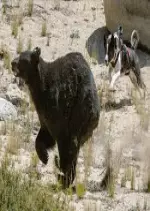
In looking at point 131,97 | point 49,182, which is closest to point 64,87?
point 49,182

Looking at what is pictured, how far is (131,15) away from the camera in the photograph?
15.8 metres

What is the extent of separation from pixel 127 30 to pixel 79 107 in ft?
26.2

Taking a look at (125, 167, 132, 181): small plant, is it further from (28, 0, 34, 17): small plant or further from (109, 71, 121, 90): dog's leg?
(28, 0, 34, 17): small plant

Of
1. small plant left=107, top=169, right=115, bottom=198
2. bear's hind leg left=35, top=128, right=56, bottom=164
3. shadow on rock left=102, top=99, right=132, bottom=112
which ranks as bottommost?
shadow on rock left=102, top=99, right=132, bottom=112

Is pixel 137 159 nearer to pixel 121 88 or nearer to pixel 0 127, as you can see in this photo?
pixel 0 127

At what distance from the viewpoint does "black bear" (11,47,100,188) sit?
816 cm

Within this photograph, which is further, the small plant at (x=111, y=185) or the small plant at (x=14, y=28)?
the small plant at (x=14, y=28)

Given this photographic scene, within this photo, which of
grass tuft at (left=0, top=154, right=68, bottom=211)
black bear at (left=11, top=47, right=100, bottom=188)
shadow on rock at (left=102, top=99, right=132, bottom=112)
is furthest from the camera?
shadow on rock at (left=102, top=99, right=132, bottom=112)

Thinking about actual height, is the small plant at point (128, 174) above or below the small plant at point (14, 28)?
below

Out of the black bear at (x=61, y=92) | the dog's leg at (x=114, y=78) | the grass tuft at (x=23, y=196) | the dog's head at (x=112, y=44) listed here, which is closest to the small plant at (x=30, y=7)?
the dog's head at (x=112, y=44)

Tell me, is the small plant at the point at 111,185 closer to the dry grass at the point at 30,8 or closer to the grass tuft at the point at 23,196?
the grass tuft at the point at 23,196

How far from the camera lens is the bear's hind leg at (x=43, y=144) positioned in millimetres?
8414

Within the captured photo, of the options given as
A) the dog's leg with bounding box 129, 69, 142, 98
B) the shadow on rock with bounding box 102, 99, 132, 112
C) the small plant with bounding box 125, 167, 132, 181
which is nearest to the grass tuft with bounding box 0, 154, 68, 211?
the small plant with bounding box 125, 167, 132, 181

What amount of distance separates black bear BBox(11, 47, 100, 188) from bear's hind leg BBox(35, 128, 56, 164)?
0.23 m
